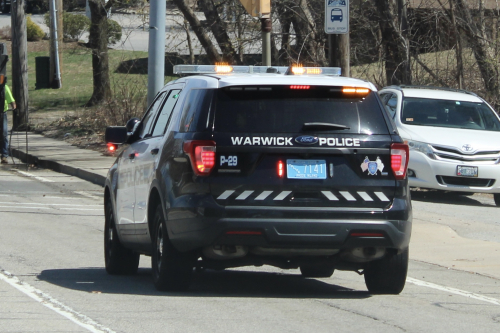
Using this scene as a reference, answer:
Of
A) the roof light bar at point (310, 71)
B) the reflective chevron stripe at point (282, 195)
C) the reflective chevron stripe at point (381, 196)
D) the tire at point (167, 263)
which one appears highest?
the roof light bar at point (310, 71)

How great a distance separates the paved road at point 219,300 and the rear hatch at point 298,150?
87cm

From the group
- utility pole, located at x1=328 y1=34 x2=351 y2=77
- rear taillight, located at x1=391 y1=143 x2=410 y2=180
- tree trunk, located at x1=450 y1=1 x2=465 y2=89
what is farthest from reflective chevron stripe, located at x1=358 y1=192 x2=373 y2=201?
tree trunk, located at x1=450 y1=1 x2=465 y2=89

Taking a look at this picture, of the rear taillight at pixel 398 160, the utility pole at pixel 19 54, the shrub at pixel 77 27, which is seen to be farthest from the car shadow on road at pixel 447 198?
the shrub at pixel 77 27

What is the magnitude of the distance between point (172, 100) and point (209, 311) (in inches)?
83.7

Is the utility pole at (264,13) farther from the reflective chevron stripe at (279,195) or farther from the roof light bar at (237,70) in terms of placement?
the reflective chevron stripe at (279,195)

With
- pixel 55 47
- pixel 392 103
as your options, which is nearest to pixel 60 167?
pixel 392 103

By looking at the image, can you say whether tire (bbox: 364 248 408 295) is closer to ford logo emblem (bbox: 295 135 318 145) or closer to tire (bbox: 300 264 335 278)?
tire (bbox: 300 264 335 278)

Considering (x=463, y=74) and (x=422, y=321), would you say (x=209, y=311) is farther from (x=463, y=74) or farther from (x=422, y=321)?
(x=463, y=74)

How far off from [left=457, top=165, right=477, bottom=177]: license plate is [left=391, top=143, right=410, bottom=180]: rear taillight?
7586 millimetres

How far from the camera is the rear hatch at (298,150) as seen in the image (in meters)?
6.93

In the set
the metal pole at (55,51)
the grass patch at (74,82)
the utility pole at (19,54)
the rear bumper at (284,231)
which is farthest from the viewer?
the metal pole at (55,51)

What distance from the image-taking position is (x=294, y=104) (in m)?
7.19

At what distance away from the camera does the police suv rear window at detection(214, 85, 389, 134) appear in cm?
707

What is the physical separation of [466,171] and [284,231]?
325 inches
